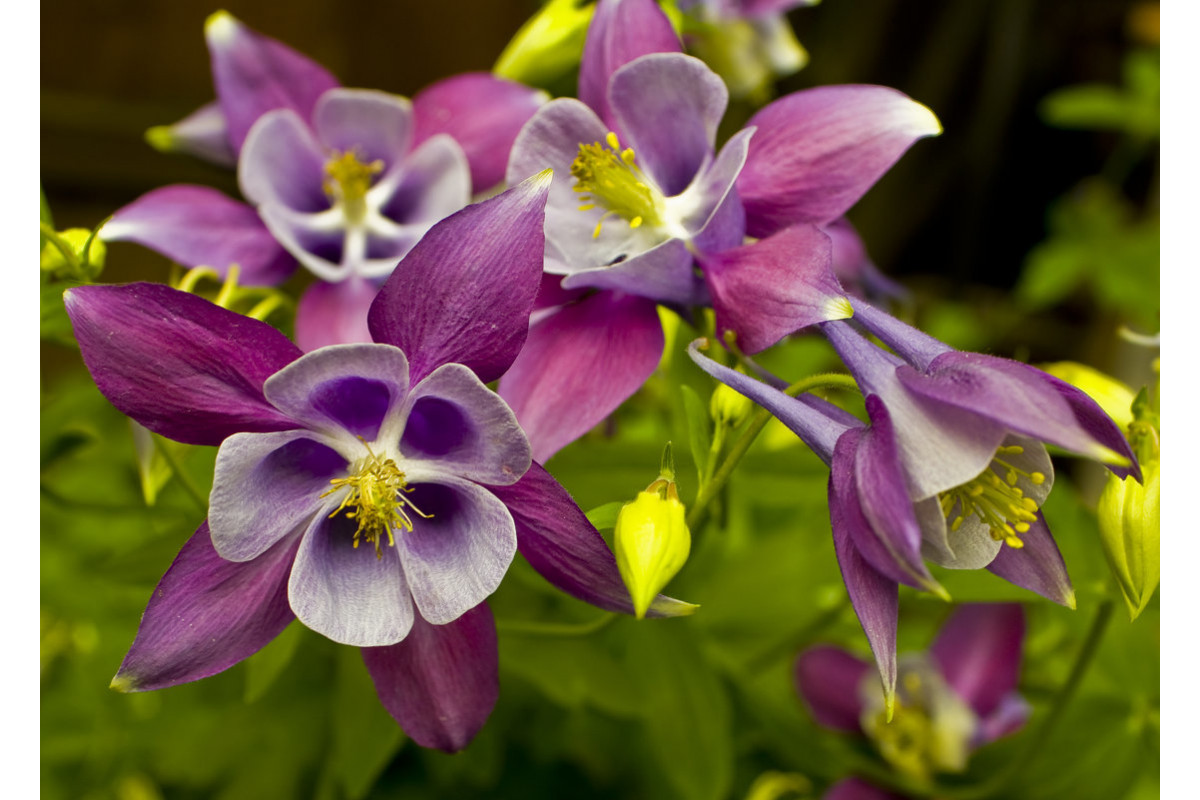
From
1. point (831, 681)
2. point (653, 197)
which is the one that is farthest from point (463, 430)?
point (831, 681)

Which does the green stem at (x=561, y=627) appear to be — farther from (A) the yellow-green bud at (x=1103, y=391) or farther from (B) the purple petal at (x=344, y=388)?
(A) the yellow-green bud at (x=1103, y=391)

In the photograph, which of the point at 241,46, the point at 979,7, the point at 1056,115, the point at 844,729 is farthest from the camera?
the point at 979,7

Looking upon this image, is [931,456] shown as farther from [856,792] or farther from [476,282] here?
[856,792]

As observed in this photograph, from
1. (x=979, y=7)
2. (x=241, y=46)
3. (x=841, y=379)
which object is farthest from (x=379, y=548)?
(x=979, y=7)

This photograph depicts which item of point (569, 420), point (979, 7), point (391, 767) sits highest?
point (569, 420)

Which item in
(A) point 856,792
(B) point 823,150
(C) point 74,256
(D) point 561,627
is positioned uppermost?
(B) point 823,150

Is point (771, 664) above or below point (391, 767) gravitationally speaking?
above

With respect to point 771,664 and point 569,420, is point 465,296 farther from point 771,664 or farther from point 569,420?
point 771,664
